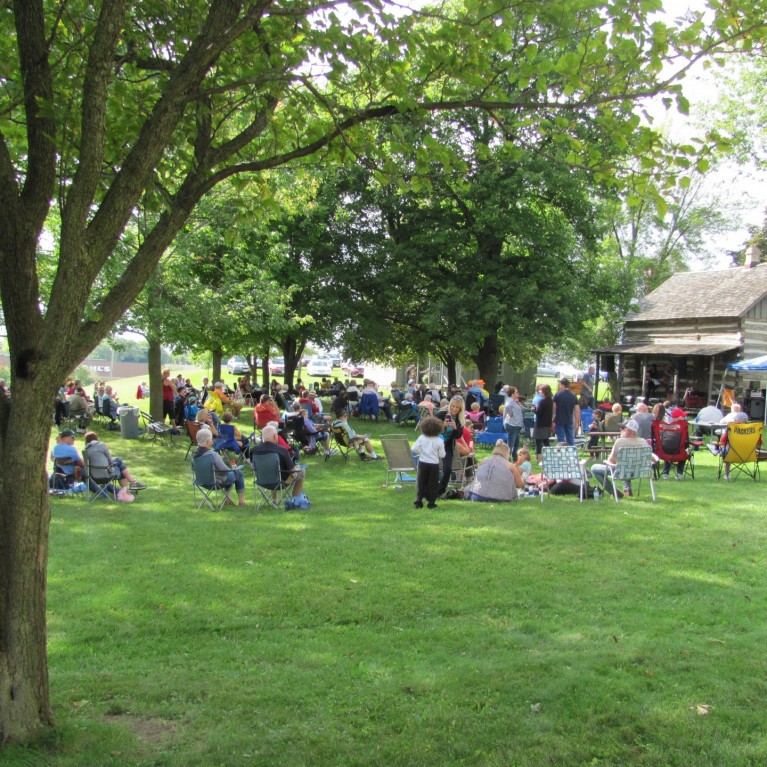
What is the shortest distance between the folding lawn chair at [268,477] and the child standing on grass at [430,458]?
2015mm

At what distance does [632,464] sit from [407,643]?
6.89m

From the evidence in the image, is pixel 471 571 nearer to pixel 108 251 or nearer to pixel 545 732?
pixel 545 732

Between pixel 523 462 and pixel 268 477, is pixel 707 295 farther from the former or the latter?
pixel 268 477

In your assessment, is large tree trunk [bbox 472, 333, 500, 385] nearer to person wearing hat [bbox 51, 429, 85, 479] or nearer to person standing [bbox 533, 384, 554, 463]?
person standing [bbox 533, 384, 554, 463]

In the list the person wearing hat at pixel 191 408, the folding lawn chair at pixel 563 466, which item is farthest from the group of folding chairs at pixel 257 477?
the person wearing hat at pixel 191 408

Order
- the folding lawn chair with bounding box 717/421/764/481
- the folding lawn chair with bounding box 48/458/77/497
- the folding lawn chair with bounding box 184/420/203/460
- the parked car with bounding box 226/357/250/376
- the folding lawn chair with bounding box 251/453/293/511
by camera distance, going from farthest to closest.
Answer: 1. the parked car with bounding box 226/357/250/376
2. the folding lawn chair with bounding box 184/420/203/460
3. the folding lawn chair with bounding box 717/421/764/481
4. the folding lawn chair with bounding box 48/458/77/497
5. the folding lawn chair with bounding box 251/453/293/511

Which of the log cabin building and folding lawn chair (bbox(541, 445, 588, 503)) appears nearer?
folding lawn chair (bbox(541, 445, 588, 503))

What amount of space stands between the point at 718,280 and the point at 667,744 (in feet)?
101

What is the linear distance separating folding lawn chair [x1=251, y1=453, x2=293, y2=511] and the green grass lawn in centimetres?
128

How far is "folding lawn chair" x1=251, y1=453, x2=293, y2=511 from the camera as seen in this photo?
10.6m

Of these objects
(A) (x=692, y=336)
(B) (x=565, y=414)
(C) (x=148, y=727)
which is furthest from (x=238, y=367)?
(C) (x=148, y=727)

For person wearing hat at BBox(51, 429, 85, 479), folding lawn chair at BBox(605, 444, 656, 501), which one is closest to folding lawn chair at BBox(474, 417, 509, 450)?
folding lawn chair at BBox(605, 444, 656, 501)

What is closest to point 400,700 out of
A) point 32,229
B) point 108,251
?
point 108,251

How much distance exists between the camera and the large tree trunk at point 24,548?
3.57 meters
